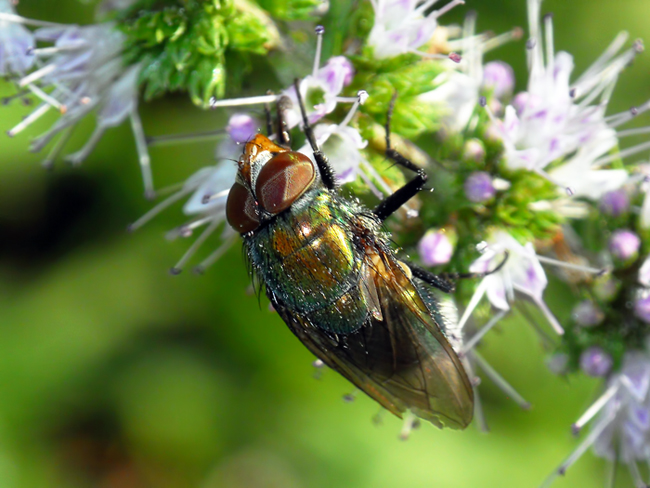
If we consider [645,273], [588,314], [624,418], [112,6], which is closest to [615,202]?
[645,273]

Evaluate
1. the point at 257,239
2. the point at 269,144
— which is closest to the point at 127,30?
the point at 269,144

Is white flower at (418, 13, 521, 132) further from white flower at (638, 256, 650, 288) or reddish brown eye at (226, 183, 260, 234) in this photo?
reddish brown eye at (226, 183, 260, 234)

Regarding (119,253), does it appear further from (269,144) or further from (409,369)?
(409,369)

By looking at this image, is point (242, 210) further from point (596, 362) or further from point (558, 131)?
point (596, 362)

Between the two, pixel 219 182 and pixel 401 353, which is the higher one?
pixel 219 182

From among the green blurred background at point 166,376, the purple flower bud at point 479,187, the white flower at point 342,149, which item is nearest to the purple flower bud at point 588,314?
the purple flower bud at point 479,187

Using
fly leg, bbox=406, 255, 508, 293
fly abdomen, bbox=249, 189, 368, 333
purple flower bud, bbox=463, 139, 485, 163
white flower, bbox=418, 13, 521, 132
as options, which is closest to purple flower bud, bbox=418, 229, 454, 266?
fly leg, bbox=406, 255, 508, 293
